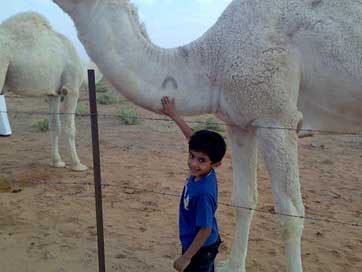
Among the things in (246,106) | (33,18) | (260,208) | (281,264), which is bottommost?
(281,264)

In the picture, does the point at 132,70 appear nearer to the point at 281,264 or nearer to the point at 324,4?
the point at 324,4

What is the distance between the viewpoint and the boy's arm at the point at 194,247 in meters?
2.44

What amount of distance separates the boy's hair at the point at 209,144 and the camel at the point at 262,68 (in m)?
0.66

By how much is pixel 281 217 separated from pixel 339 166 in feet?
14.3

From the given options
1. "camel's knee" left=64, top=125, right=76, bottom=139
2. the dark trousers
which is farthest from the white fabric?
the dark trousers

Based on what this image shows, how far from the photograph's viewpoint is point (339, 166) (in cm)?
730

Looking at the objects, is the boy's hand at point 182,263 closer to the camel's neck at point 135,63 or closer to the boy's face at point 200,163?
the boy's face at point 200,163

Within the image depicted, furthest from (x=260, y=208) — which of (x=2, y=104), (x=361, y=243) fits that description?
(x=2, y=104)

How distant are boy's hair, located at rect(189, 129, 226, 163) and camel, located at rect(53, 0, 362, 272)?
0.66 metres

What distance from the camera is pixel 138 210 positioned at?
5215 mm

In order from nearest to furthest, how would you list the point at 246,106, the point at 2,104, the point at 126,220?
the point at 246,106, the point at 126,220, the point at 2,104

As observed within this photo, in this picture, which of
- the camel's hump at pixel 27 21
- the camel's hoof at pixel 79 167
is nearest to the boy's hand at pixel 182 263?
the camel's hoof at pixel 79 167

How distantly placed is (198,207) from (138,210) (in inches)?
112

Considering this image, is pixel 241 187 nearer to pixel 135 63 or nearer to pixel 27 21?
pixel 135 63
